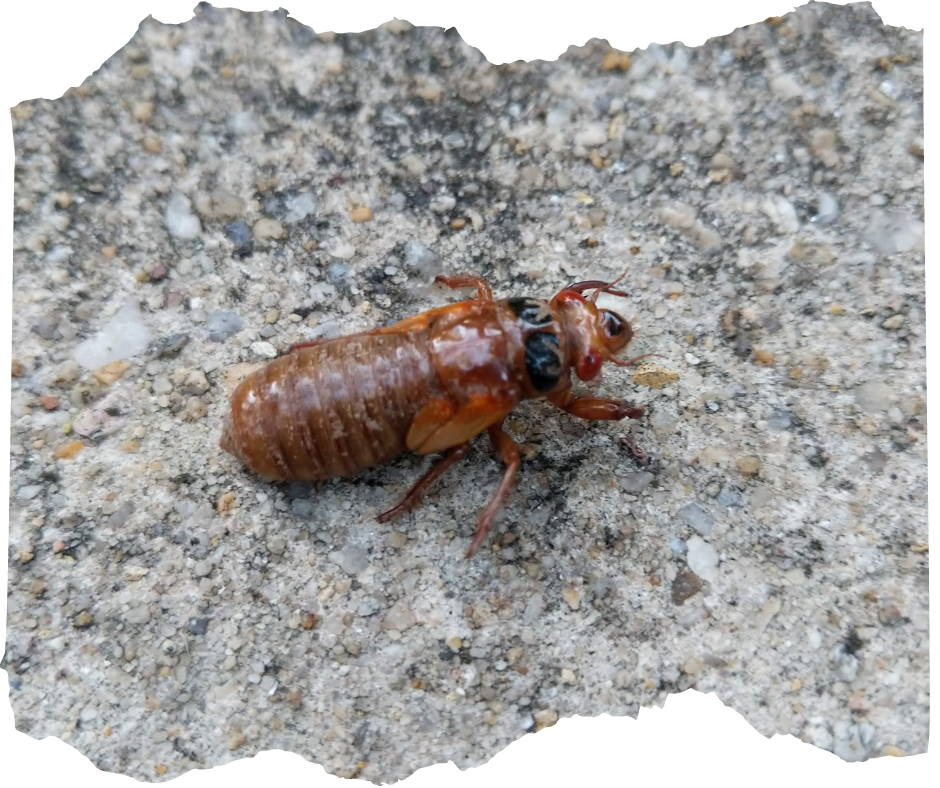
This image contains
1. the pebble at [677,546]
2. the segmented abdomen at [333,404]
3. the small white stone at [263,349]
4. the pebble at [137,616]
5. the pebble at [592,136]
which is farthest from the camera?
the pebble at [592,136]

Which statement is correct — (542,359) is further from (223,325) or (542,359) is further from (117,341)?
(117,341)

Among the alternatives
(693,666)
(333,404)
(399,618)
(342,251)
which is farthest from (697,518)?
(342,251)

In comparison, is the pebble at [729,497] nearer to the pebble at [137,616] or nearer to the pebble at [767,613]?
the pebble at [767,613]

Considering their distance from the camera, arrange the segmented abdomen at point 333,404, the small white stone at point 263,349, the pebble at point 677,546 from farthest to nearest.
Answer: the small white stone at point 263,349
the pebble at point 677,546
the segmented abdomen at point 333,404

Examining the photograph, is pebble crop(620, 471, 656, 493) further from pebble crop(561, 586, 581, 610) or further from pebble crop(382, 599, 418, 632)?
pebble crop(382, 599, 418, 632)

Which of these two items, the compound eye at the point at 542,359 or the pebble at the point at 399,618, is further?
the pebble at the point at 399,618

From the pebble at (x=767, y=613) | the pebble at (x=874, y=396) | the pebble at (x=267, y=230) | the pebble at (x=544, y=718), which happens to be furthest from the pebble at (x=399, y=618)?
the pebble at (x=874, y=396)

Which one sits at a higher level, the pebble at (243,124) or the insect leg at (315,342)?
the pebble at (243,124)
